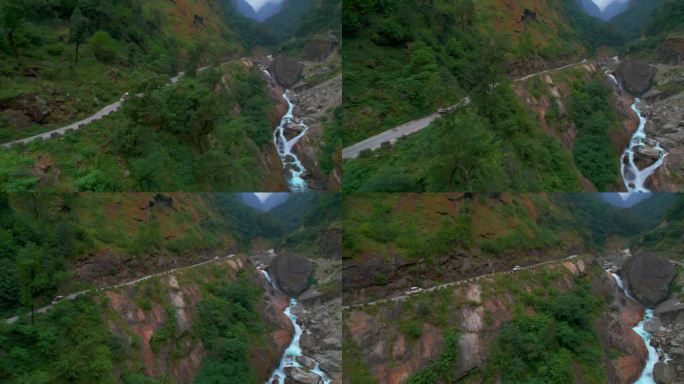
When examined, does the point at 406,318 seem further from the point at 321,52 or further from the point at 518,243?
the point at 321,52

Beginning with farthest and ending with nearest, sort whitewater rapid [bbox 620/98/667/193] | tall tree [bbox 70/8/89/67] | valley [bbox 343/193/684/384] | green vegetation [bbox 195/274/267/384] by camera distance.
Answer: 1. tall tree [bbox 70/8/89/67]
2. whitewater rapid [bbox 620/98/667/193]
3. green vegetation [bbox 195/274/267/384]
4. valley [bbox 343/193/684/384]

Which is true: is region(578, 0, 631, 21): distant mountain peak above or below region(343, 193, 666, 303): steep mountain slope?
above

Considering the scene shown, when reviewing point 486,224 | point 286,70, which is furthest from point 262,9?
point 486,224

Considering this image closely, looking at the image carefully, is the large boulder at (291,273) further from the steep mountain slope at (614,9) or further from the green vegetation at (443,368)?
the steep mountain slope at (614,9)

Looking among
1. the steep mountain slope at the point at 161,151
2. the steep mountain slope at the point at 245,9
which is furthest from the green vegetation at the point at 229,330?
the steep mountain slope at the point at 245,9

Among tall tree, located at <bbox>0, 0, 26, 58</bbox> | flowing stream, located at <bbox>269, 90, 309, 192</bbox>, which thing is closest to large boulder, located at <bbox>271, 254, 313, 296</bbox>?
flowing stream, located at <bbox>269, 90, 309, 192</bbox>

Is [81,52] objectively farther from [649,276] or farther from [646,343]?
[649,276]

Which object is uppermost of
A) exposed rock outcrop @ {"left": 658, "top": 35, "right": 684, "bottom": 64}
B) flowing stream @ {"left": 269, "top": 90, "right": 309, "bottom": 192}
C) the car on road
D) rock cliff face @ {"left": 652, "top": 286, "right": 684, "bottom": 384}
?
exposed rock outcrop @ {"left": 658, "top": 35, "right": 684, "bottom": 64}

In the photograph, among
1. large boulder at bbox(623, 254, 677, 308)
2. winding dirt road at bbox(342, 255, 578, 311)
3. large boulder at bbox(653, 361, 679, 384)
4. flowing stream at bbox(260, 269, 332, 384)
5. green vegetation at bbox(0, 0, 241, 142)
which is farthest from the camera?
large boulder at bbox(623, 254, 677, 308)

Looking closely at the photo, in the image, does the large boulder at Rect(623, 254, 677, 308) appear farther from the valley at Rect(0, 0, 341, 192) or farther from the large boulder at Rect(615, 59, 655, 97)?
the valley at Rect(0, 0, 341, 192)
